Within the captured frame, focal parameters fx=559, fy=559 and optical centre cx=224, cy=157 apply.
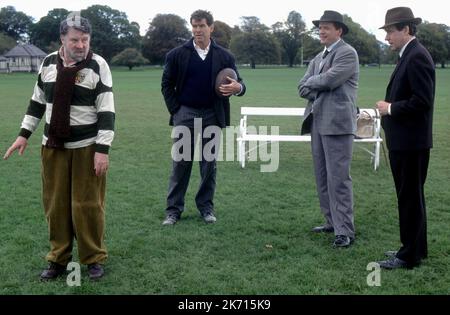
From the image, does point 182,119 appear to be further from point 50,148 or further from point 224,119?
point 50,148

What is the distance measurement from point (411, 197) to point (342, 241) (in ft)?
3.32

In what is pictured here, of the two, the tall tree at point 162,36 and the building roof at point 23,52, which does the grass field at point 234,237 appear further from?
the building roof at point 23,52

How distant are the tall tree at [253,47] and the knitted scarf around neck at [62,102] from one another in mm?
109169

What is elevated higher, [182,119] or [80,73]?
[80,73]

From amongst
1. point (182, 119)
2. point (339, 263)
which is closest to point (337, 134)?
point (339, 263)

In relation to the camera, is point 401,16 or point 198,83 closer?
point 401,16

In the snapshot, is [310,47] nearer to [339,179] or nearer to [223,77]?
[223,77]

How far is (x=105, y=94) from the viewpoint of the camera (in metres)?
4.76

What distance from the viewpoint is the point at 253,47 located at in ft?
371

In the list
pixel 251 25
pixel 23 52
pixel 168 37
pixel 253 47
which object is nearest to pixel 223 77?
pixel 168 37

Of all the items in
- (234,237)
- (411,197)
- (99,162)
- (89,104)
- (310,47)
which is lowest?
(234,237)

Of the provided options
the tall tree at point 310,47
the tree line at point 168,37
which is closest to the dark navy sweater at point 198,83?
the tree line at point 168,37
